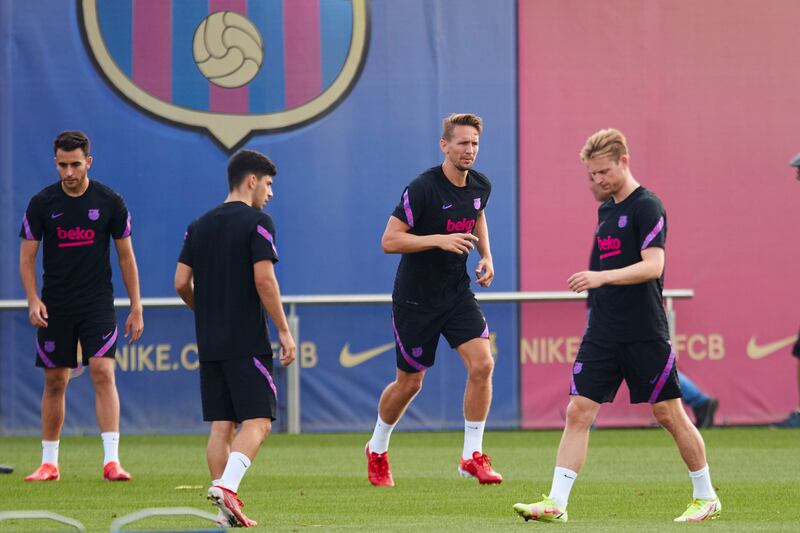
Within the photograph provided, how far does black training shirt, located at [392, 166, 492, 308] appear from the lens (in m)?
8.12

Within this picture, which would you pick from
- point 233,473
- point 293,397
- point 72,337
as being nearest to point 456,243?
point 233,473

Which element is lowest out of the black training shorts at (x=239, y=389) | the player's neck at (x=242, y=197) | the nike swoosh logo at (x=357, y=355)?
the nike swoosh logo at (x=357, y=355)

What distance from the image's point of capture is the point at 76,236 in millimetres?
8695

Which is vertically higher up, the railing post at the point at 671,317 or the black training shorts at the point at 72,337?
the black training shorts at the point at 72,337

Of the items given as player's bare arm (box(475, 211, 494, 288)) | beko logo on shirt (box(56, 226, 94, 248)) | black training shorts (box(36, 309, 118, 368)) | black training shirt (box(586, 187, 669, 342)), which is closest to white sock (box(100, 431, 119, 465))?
black training shorts (box(36, 309, 118, 368))

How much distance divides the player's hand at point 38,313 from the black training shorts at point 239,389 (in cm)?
234

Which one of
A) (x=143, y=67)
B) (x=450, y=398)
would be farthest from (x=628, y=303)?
(x=143, y=67)

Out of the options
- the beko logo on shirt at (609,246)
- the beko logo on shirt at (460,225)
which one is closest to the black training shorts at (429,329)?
the beko logo on shirt at (460,225)

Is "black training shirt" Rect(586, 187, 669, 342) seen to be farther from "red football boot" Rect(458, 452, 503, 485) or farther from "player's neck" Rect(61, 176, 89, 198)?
"player's neck" Rect(61, 176, 89, 198)

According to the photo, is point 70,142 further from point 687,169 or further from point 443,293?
point 687,169

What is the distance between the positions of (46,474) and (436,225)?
9.02 feet

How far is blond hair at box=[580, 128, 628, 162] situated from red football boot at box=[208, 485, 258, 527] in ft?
6.80

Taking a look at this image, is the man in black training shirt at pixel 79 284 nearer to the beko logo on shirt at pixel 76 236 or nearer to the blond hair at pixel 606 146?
the beko logo on shirt at pixel 76 236

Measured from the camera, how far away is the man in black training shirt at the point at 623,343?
6395 millimetres
